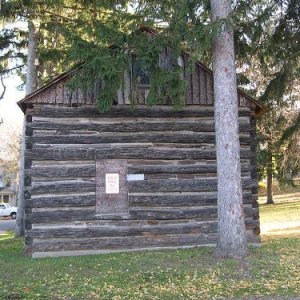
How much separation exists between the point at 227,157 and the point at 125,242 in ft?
13.5

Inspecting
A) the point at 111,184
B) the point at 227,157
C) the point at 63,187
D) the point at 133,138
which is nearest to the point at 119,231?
the point at 111,184

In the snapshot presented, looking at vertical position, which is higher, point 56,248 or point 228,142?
point 228,142

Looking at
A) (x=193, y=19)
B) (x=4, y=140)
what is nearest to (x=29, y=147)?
(x=193, y=19)

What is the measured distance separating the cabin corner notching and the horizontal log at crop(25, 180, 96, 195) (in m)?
0.03

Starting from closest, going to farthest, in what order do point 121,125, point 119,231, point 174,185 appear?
point 119,231
point 121,125
point 174,185

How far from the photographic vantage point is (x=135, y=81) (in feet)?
42.7

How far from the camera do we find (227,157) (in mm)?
10172

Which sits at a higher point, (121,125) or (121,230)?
(121,125)

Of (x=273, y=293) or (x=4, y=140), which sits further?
(x=4, y=140)

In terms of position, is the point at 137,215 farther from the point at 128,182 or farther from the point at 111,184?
the point at 111,184

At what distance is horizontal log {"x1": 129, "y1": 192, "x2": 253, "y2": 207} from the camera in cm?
1278

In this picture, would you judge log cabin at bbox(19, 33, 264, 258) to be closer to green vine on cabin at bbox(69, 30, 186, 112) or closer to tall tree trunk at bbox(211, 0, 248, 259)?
green vine on cabin at bbox(69, 30, 186, 112)

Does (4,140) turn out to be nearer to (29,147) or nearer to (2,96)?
(2,96)

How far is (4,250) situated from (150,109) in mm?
6129
